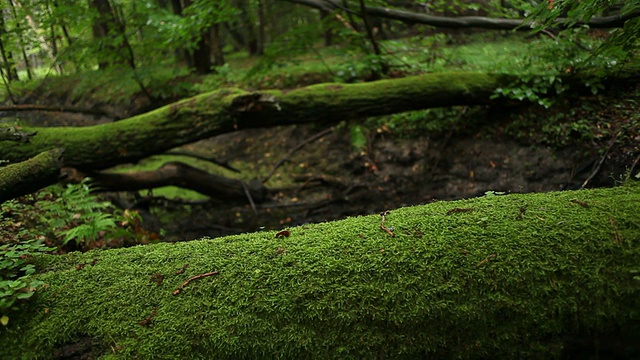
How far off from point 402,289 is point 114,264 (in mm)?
1669

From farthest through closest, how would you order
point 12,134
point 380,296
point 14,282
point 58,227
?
point 58,227 → point 12,134 → point 14,282 → point 380,296

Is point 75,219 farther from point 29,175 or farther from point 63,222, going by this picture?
point 29,175

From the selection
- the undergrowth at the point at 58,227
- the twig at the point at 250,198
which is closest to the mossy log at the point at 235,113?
the undergrowth at the point at 58,227

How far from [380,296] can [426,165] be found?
4.84m

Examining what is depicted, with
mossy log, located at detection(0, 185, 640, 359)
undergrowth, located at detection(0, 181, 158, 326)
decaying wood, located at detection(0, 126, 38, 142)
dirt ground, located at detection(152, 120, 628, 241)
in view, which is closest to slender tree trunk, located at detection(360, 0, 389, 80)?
dirt ground, located at detection(152, 120, 628, 241)

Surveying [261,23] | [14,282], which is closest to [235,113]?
[14,282]

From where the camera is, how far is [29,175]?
9.68 ft

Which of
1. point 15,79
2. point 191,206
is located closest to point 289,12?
point 15,79

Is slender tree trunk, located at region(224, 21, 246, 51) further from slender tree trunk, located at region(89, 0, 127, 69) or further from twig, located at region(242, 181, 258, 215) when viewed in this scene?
twig, located at region(242, 181, 258, 215)

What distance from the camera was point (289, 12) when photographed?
12.5m

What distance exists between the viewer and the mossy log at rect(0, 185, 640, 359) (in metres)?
1.61

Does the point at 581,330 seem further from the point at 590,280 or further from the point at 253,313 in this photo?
the point at 253,313

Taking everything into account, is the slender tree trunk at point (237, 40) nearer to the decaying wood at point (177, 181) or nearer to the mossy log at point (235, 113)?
the decaying wood at point (177, 181)

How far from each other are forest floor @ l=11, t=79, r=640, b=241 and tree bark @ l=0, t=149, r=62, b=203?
7.39ft
